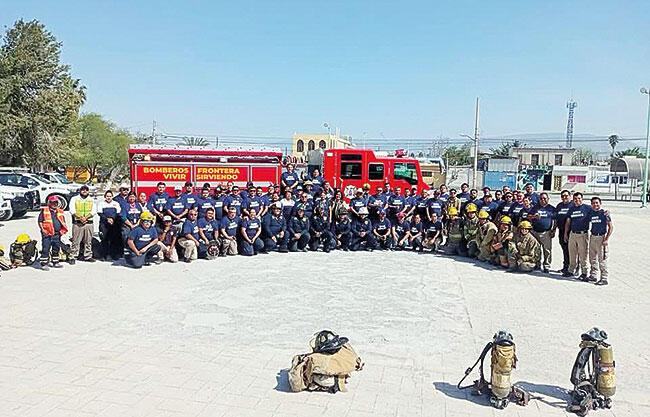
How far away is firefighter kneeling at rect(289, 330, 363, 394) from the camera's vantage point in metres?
5.13

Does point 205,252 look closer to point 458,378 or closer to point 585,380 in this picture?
point 458,378

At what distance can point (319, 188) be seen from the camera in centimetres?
1476

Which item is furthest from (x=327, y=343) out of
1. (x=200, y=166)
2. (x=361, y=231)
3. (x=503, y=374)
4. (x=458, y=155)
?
(x=458, y=155)

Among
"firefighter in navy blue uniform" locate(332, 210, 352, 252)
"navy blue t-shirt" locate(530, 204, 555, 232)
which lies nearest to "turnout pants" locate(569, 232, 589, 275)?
"navy blue t-shirt" locate(530, 204, 555, 232)

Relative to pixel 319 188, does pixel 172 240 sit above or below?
below

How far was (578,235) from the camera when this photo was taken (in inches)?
419

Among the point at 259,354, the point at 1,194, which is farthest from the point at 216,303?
the point at 1,194

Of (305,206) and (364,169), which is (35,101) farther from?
(305,206)

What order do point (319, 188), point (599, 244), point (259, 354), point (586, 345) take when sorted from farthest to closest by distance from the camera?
point (319, 188) → point (599, 244) → point (259, 354) → point (586, 345)

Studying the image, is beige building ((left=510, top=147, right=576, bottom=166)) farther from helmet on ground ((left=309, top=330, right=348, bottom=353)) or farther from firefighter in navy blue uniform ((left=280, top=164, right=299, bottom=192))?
helmet on ground ((left=309, top=330, right=348, bottom=353))

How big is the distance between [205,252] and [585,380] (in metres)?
8.69

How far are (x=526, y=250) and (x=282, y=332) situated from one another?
6419 mm

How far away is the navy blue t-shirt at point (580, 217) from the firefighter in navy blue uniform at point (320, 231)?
554 centimetres

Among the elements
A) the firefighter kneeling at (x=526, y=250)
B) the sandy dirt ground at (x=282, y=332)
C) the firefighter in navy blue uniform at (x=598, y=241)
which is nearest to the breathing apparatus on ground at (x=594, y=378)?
the sandy dirt ground at (x=282, y=332)
